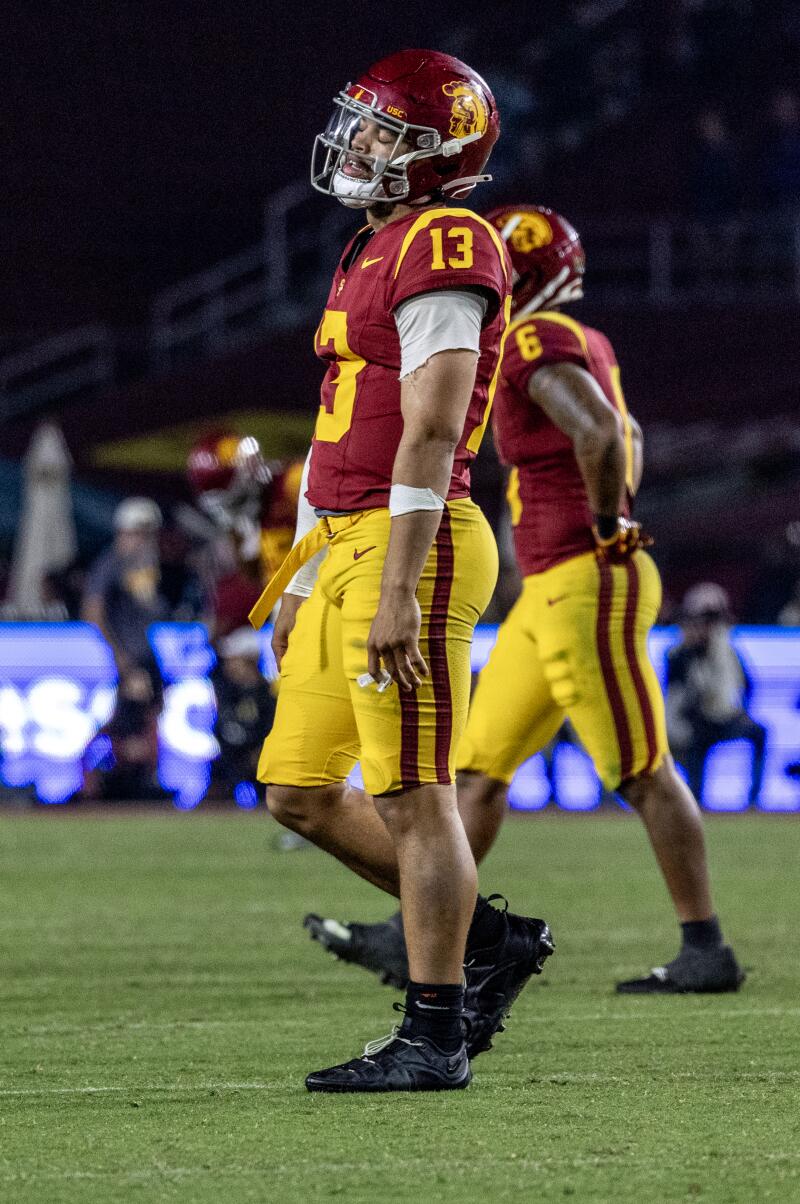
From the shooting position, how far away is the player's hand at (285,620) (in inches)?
180

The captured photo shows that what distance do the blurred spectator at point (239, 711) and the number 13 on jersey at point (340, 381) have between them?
25.6 feet

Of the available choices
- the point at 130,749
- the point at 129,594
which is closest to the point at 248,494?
the point at 129,594

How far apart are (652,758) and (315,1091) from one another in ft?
6.69

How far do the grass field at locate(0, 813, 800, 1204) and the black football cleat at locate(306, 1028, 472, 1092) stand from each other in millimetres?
57

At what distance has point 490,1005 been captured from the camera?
423 centimetres

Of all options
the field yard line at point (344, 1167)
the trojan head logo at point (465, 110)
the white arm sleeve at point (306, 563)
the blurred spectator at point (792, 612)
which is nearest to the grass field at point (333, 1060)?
the field yard line at point (344, 1167)

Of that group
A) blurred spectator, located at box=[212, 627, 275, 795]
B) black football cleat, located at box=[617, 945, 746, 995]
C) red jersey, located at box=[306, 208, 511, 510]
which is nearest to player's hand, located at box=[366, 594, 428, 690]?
red jersey, located at box=[306, 208, 511, 510]

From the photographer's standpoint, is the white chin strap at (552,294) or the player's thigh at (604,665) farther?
the white chin strap at (552,294)

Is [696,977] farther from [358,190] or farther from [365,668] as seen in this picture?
[358,190]

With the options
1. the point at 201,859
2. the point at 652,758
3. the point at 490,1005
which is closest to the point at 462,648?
the point at 490,1005

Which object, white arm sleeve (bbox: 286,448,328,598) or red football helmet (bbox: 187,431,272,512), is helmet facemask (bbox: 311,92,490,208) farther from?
red football helmet (bbox: 187,431,272,512)

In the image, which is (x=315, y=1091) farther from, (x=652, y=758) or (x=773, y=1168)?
(x=652, y=758)

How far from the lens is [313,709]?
13.9 feet

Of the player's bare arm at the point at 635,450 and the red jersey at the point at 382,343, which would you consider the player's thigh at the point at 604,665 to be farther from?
the red jersey at the point at 382,343
